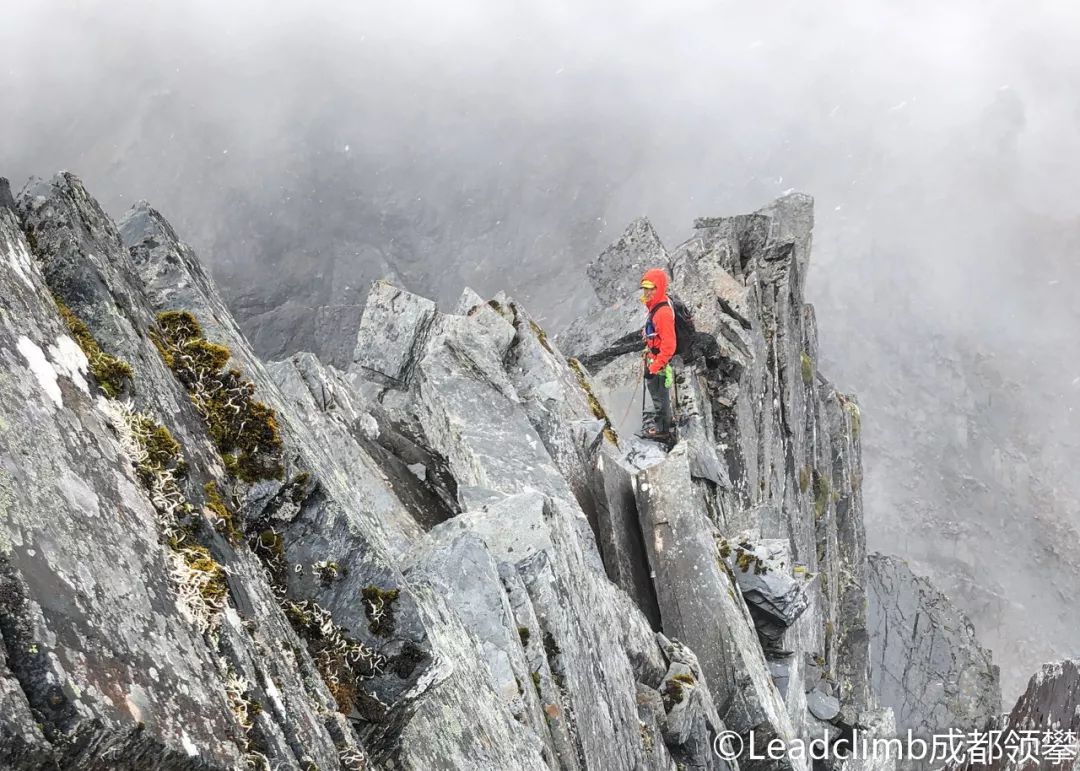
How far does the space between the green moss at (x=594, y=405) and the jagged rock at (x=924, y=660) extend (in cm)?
4085

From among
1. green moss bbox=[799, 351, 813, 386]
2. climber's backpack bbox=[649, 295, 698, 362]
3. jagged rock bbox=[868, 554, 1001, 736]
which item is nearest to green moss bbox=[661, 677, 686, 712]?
climber's backpack bbox=[649, 295, 698, 362]

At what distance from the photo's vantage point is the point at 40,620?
13.8ft

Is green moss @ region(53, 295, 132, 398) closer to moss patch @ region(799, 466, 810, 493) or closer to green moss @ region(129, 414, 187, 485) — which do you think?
green moss @ region(129, 414, 187, 485)

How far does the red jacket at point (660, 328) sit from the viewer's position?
23.7 metres

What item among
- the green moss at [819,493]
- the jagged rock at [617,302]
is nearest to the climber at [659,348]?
the jagged rock at [617,302]

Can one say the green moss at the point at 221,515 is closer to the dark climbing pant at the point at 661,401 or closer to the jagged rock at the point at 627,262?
the dark climbing pant at the point at 661,401

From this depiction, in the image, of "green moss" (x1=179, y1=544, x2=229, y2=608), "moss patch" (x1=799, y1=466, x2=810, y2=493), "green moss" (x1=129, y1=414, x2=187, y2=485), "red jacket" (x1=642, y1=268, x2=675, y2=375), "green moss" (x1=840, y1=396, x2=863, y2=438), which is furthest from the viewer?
"green moss" (x1=840, y1=396, x2=863, y2=438)

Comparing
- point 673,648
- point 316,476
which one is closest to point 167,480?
point 316,476

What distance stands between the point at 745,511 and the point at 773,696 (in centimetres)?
851

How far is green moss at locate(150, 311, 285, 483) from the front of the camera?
24.0 feet

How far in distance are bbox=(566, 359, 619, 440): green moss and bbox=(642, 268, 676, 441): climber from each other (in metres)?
1.72

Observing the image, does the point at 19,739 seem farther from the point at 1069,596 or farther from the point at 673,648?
the point at 1069,596

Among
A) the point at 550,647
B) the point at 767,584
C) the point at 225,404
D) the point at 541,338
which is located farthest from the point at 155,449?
the point at 541,338

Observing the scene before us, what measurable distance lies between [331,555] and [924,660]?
199ft
